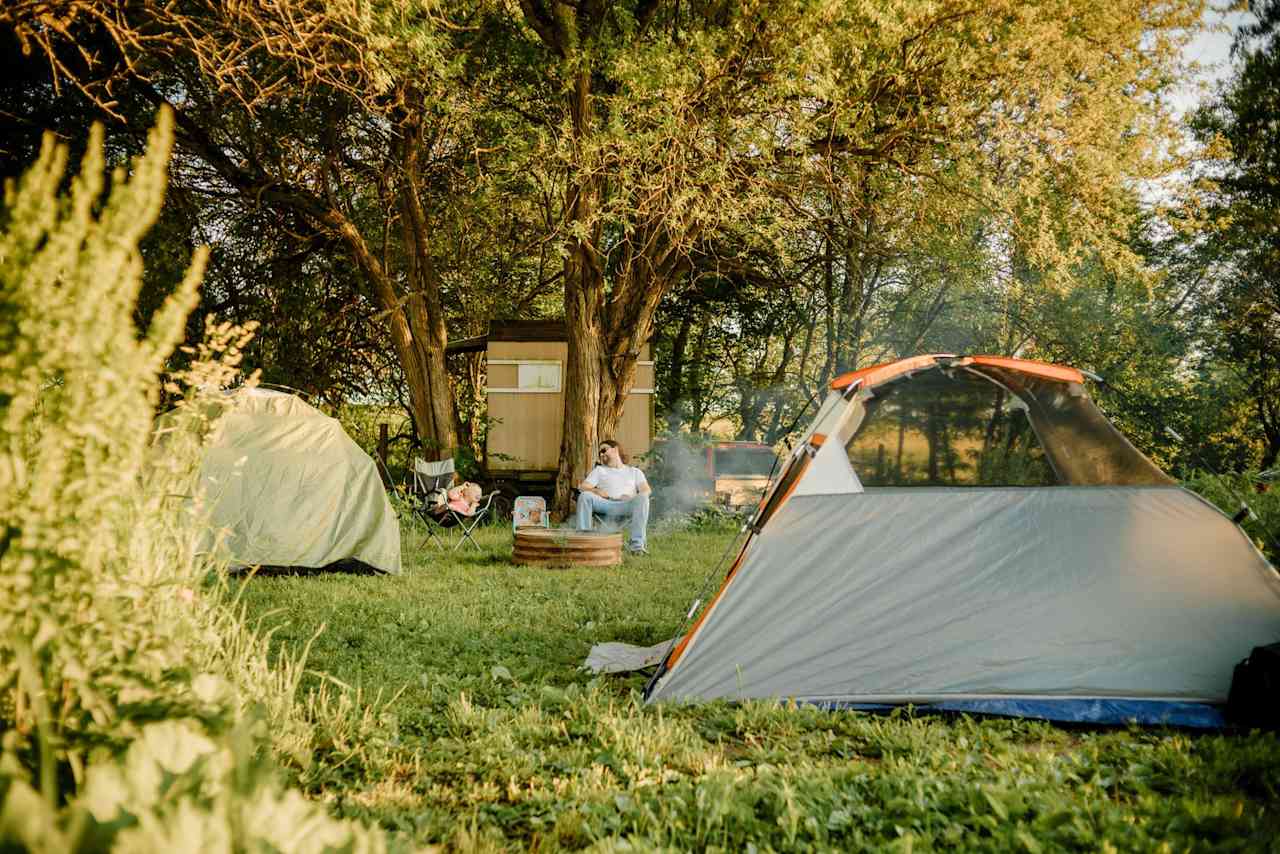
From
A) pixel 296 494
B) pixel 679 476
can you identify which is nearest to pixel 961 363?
pixel 296 494

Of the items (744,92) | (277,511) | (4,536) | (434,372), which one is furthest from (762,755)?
(434,372)

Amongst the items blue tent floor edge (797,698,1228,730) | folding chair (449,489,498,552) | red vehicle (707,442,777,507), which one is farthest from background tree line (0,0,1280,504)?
blue tent floor edge (797,698,1228,730)

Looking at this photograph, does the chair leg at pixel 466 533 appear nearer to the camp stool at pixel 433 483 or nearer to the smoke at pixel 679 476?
the camp stool at pixel 433 483

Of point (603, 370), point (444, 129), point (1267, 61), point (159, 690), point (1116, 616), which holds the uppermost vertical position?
point (444, 129)

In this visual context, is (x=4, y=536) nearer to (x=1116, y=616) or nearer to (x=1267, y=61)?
(x=1116, y=616)

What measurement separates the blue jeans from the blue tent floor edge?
16.2 feet

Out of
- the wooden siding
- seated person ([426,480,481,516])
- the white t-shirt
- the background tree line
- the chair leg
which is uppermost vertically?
the background tree line

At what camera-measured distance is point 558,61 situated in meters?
8.52

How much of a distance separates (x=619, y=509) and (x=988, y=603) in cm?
522

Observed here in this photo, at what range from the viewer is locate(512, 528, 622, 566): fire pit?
7.71 meters

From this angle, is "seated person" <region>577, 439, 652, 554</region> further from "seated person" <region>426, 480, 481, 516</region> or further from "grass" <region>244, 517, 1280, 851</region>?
"grass" <region>244, 517, 1280, 851</region>

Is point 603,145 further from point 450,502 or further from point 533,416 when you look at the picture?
point 533,416

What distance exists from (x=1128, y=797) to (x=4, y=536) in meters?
3.08

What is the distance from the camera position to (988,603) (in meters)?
→ 4.09
